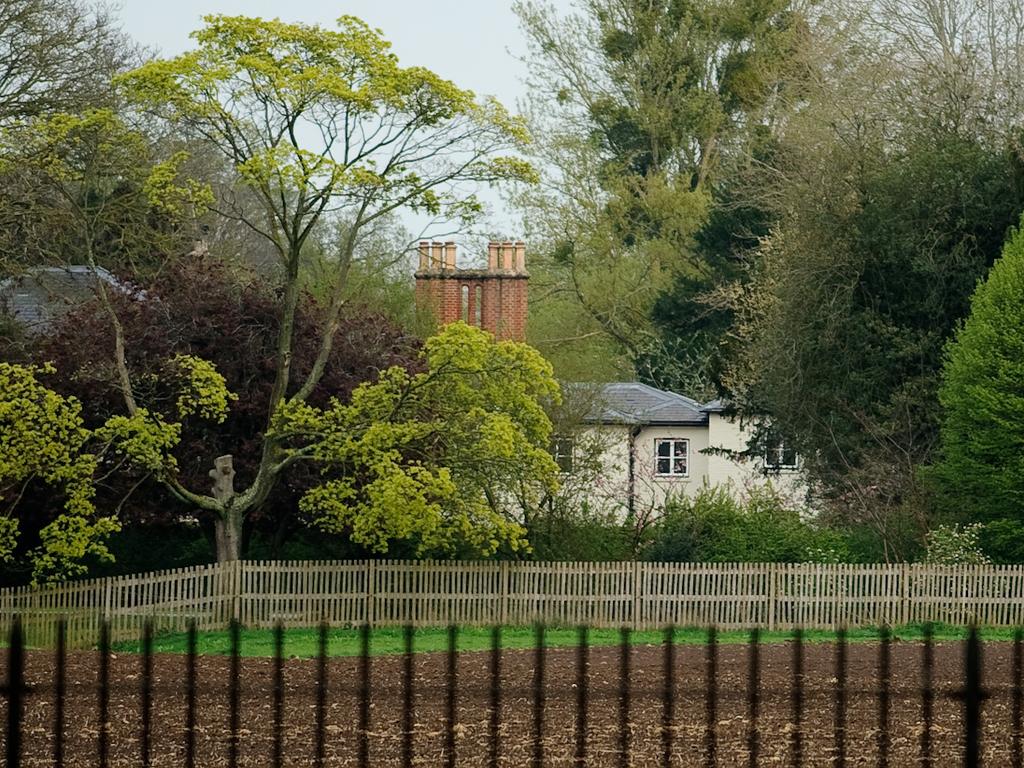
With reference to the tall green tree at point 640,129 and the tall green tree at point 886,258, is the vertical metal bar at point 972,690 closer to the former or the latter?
the tall green tree at point 886,258

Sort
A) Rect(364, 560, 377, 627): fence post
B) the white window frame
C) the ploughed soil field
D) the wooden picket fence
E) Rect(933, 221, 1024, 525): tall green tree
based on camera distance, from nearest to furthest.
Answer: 1. the ploughed soil field
2. the wooden picket fence
3. Rect(364, 560, 377, 627): fence post
4. Rect(933, 221, 1024, 525): tall green tree
5. the white window frame

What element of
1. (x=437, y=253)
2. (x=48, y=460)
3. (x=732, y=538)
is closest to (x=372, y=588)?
(x=48, y=460)

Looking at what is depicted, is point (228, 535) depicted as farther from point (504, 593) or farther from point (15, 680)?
point (15, 680)

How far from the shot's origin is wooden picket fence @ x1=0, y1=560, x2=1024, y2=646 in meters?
29.0

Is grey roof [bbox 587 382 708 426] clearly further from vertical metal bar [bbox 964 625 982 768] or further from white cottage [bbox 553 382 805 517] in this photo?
vertical metal bar [bbox 964 625 982 768]

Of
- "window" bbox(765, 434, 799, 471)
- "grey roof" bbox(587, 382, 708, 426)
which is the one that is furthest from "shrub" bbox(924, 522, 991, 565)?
"grey roof" bbox(587, 382, 708, 426)

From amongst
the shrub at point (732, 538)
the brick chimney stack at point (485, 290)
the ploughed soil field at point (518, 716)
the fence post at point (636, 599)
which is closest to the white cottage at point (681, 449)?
the brick chimney stack at point (485, 290)

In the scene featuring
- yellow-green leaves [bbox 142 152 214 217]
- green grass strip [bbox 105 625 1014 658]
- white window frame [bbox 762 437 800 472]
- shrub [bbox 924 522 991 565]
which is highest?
yellow-green leaves [bbox 142 152 214 217]

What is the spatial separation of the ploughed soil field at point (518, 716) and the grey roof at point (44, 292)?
14911 millimetres

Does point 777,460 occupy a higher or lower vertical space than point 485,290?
lower

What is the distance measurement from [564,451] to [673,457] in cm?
1193

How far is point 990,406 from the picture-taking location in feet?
101

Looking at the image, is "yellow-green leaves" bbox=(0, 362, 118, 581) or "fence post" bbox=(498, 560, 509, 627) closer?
"yellow-green leaves" bbox=(0, 362, 118, 581)

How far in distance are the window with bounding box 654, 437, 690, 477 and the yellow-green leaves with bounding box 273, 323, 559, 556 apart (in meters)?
18.6
